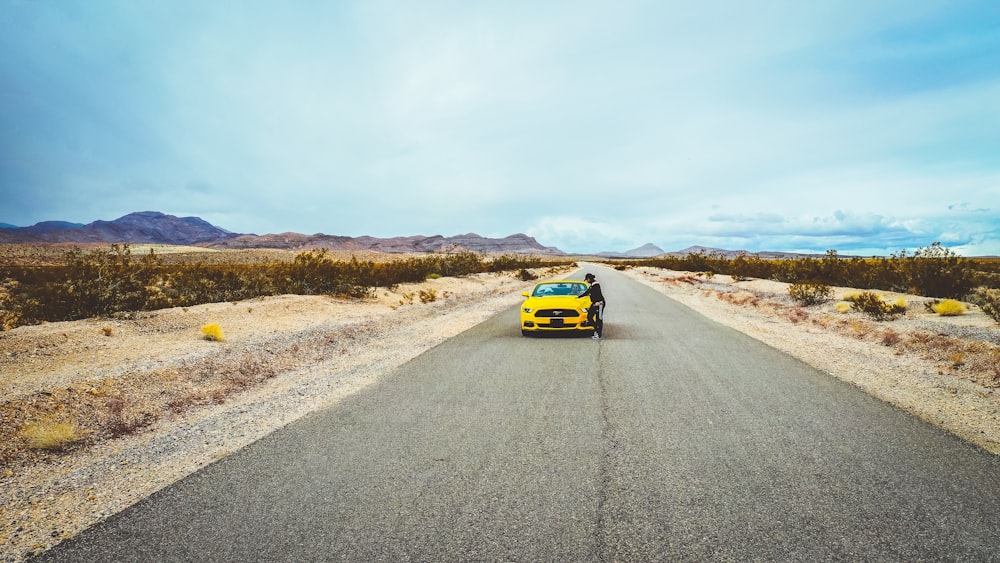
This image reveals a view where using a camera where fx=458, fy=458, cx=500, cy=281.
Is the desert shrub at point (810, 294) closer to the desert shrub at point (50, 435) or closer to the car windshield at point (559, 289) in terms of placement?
the car windshield at point (559, 289)

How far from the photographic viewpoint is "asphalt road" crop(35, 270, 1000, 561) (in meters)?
2.94

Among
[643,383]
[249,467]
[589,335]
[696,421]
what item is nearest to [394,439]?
[249,467]

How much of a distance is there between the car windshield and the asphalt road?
248 inches

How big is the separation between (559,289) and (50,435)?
34.6 feet

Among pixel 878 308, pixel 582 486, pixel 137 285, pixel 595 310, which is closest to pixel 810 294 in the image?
pixel 878 308

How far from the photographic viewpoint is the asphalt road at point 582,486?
9.64ft

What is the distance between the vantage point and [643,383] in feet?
23.0

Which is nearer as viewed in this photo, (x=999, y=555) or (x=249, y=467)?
(x=999, y=555)

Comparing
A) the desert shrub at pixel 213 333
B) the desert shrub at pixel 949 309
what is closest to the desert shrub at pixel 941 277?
the desert shrub at pixel 949 309

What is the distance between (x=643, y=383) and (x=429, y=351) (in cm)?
472

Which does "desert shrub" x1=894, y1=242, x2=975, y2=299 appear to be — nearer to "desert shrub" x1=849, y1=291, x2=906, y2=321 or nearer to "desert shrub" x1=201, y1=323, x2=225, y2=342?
"desert shrub" x1=849, y1=291, x2=906, y2=321

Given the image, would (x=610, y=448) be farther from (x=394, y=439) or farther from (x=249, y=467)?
(x=249, y=467)

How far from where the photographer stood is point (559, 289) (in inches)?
516

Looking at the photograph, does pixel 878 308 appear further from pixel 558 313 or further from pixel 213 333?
pixel 213 333
